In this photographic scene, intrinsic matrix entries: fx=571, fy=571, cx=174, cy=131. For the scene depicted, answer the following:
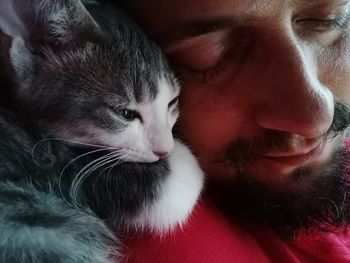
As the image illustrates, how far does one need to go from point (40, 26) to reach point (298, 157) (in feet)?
1.54

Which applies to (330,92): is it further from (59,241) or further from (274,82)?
(59,241)

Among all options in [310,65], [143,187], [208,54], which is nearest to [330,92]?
[310,65]

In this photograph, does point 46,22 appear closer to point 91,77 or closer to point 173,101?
point 91,77

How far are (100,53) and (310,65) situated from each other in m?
0.34

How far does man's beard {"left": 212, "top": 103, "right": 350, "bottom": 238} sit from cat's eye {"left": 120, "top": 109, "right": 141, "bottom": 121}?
19 centimetres

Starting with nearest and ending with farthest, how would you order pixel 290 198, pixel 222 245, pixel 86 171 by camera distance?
pixel 86 171
pixel 222 245
pixel 290 198

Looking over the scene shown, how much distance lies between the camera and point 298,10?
0.90 meters

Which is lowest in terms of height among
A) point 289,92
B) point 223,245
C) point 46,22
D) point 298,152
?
point 223,245

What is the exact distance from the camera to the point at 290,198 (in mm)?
1021

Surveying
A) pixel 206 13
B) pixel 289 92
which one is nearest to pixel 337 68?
pixel 289 92

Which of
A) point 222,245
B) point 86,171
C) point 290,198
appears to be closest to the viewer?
point 86,171

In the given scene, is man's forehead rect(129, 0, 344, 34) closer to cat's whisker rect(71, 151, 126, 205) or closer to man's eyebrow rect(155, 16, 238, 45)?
man's eyebrow rect(155, 16, 238, 45)

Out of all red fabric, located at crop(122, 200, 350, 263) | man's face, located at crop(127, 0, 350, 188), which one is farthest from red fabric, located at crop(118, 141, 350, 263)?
man's face, located at crop(127, 0, 350, 188)

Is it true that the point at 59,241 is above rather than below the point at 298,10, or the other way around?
below
